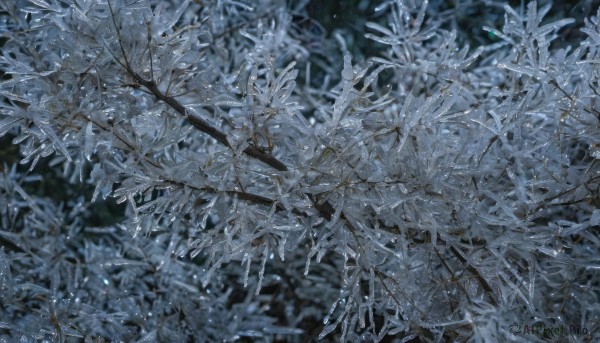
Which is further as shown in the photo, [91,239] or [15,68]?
[91,239]

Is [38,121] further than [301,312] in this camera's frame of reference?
No

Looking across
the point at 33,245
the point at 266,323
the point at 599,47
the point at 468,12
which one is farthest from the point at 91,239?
the point at 599,47

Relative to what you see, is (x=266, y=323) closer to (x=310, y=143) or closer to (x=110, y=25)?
(x=310, y=143)

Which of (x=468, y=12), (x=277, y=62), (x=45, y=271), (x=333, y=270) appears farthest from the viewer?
(x=468, y=12)

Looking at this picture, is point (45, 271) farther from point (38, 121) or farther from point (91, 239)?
point (38, 121)

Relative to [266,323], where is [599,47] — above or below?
above

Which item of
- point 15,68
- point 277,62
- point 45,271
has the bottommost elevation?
point 45,271

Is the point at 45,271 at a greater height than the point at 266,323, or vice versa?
the point at 45,271

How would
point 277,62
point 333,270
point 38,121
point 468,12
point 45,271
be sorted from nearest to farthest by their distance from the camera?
1. point 38,121
2. point 45,271
3. point 333,270
4. point 277,62
5. point 468,12

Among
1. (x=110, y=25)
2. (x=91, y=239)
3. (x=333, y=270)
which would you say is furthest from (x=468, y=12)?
(x=110, y=25)
